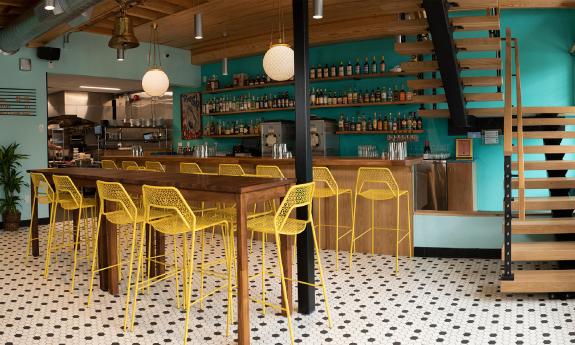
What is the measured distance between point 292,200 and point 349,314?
1.06m

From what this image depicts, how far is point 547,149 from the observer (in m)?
5.14

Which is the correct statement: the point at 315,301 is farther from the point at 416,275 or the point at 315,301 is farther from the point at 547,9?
the point at 547,9

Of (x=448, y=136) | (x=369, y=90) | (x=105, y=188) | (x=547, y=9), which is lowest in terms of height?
(x=105, y=188)

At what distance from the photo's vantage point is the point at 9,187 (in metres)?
7.62

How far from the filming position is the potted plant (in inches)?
298

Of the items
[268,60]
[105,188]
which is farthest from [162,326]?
[268,60]

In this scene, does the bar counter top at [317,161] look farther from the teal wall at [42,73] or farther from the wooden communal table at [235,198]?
the wooden communal table at [235,198]

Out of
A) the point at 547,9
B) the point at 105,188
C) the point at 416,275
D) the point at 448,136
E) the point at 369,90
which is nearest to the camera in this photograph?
the point at 105,188

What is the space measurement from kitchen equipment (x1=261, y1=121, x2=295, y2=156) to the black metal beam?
112 inches

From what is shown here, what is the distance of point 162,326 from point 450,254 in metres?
3.25

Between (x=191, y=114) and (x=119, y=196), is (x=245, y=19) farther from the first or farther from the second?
(x=119, y=196)

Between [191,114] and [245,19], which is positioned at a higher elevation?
[245,19]

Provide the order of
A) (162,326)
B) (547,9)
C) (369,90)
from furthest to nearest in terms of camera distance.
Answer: (369,90), (547,9), (162,326)

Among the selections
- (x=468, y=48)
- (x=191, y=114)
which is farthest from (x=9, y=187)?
(x=468, y=48)
